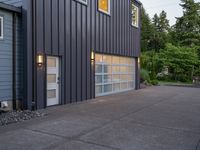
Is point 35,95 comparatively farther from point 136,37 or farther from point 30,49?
point 136,37

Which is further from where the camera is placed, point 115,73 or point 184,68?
point 184,68

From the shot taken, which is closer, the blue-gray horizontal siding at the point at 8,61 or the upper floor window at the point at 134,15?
the blue-gray horizontal siding at the point at 8,61

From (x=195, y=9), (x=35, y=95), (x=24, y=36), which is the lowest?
(x=35, y=95)

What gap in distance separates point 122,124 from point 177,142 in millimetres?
1749

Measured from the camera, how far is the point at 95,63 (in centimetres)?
1204

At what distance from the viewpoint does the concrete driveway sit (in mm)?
4891

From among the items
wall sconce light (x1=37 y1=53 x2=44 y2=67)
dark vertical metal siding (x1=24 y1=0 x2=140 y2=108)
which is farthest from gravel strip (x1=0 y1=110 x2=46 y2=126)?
wall sconce light (x1=37 y1=53 x2=44 y2=67)

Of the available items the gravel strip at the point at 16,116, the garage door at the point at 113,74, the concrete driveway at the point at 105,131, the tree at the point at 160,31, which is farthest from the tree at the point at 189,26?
the gravel strip at the point at 16,116

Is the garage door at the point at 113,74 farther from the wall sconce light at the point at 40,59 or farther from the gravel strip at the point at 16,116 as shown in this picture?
the gravel strip at the point at 16,116

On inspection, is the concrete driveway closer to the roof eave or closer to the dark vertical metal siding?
the dark vertical metal siding

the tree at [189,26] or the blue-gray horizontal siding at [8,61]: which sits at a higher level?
the tree at [189,26]

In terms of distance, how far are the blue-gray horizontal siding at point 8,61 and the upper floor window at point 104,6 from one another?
483 centimetres

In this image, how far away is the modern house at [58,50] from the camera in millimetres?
8219

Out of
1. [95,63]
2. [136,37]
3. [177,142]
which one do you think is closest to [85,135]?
[177,142]
